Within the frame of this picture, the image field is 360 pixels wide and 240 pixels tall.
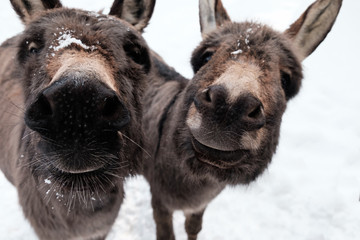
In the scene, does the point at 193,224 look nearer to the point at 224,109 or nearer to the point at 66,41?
the point at 224,109

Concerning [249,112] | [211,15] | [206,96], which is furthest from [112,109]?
[211,15]

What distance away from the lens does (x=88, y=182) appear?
1.74 metres

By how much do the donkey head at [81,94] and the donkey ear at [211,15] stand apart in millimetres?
1217

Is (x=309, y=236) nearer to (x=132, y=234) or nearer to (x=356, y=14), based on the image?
(x=132, y=234)

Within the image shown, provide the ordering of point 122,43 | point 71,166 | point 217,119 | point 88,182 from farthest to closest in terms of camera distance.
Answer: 1. point 122,43
2. point 217,119
3. point 88,182
4. point 71,166

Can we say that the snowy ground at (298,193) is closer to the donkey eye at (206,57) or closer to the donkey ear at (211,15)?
the donkey ear at (211,15)

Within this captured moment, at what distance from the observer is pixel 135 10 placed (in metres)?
3.00

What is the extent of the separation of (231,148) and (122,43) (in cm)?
115

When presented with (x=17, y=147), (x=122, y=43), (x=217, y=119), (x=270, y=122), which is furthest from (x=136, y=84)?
(x=17, y=147)

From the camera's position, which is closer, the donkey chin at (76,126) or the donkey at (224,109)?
the donkey chin at (76,126)

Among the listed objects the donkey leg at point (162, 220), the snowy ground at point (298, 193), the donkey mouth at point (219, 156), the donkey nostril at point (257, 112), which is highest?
the donkey nostril at point (257, 112)

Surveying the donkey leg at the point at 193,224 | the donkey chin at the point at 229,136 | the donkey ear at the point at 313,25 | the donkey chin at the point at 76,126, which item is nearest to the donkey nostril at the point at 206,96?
the donkey chin at the point at 229,136

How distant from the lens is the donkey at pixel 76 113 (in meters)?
1.39

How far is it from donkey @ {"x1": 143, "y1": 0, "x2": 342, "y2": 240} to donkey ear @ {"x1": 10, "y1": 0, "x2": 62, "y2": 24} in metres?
1.43
